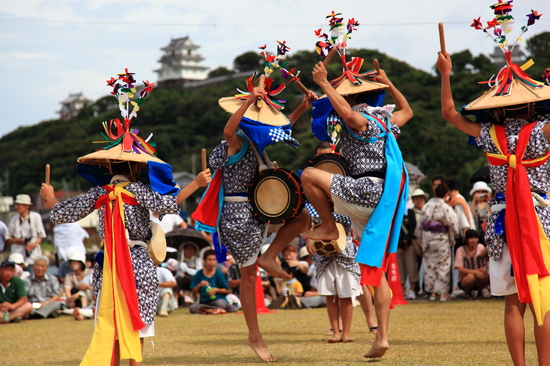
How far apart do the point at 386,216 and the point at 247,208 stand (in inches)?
48.5

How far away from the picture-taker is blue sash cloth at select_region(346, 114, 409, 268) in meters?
5.77

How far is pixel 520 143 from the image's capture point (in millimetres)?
5180

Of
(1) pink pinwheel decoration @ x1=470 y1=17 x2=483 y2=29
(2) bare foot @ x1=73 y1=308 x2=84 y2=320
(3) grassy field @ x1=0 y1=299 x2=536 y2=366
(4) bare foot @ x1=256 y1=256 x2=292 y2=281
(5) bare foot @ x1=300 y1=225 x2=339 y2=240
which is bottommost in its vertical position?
(3) grassy field @ x1=0 y1=299 x2=536 y2=366

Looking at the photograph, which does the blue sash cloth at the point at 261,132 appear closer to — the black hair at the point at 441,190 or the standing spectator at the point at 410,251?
the black hair at the point at 441,190

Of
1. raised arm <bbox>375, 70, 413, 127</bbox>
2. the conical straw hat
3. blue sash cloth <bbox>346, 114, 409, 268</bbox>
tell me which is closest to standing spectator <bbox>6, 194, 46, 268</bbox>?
the conical straw hat

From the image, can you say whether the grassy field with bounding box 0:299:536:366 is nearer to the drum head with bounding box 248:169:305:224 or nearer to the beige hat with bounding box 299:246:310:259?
the drum head with bounding box 248:169:305:224

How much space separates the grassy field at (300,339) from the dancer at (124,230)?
3.16 ft

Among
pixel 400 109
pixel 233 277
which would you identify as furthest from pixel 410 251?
pixel 400 109

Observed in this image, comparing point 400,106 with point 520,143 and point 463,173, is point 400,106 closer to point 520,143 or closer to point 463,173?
point 520,143

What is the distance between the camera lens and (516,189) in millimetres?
5121

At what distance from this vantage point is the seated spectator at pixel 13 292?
36.4 ft

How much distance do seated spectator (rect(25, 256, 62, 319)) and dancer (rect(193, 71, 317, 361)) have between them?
6333 mm

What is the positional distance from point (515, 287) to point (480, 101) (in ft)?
4.47

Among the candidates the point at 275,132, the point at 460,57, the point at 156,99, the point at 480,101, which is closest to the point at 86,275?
the point at 275,132
